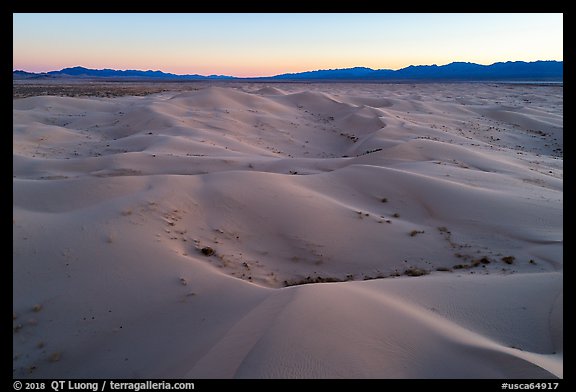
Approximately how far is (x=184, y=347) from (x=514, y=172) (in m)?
11.3

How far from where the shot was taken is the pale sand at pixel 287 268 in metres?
3.37

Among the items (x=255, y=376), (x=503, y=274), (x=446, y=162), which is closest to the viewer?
(x=255, y=376)

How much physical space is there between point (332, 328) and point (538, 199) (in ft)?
24.0

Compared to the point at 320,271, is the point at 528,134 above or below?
above

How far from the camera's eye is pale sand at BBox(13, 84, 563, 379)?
3369mm

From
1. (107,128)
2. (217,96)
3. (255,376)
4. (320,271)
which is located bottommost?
(320,271)

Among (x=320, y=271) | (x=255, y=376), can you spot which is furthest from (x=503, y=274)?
(x=255, y=376)

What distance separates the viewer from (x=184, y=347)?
3.69m

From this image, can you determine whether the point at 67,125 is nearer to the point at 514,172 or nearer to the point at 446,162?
the point at 446,162

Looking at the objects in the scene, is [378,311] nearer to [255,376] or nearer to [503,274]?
[255,376]

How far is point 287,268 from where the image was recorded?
6016mm

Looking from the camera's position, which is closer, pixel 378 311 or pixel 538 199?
pixel 378 311
